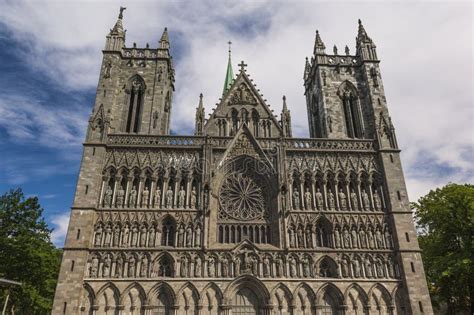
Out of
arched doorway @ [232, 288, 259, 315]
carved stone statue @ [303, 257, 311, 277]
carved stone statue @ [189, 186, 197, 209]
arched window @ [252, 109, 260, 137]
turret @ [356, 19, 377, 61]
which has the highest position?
turret @ [356, 19, 377, 61]

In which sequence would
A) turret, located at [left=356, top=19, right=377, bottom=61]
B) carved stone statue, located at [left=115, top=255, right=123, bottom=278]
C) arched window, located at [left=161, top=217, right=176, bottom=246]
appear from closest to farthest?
carved stone statue, located at [left=115, top=255, right=123, bottom=278], arched window, located at [left=161, top=217, right=176, bottom=246], turret, located at [left=356, top=19, right=377, bottom=61]

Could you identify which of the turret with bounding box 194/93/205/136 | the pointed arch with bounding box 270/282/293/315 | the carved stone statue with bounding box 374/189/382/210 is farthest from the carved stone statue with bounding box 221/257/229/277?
the carved stone statue with bounding box 374/189/382/210

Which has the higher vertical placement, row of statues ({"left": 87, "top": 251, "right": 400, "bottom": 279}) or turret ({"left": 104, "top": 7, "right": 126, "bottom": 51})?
turret ({"left": 104, "top": 7, "right": 126, "bottom": 51})

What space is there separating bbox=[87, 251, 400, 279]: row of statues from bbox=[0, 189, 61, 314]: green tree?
5.95 meters

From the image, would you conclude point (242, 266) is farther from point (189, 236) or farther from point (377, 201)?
point (377, 201)

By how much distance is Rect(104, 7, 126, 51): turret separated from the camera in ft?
98.1

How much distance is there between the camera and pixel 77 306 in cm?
2016

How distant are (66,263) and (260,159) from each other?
43.7ft

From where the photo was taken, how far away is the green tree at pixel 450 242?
22.0 meters

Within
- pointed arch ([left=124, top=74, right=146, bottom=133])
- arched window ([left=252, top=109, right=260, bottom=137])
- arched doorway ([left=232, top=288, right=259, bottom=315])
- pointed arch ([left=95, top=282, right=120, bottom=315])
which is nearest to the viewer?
pointed arch ([left=95, top=282, right=120, bottom=315])

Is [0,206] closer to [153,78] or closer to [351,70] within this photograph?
[153,78]

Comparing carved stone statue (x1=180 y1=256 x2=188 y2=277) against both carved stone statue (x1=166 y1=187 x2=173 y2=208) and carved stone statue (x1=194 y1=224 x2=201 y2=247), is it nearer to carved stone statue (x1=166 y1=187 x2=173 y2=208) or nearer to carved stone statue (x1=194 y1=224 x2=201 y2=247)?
carved stone statue (x1=194 y1=224 x2=201 y2=247)

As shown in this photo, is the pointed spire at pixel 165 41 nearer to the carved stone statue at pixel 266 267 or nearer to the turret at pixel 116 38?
the turret at pixel 116 38

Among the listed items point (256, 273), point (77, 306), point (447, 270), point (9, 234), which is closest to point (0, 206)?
point (9, 234)
